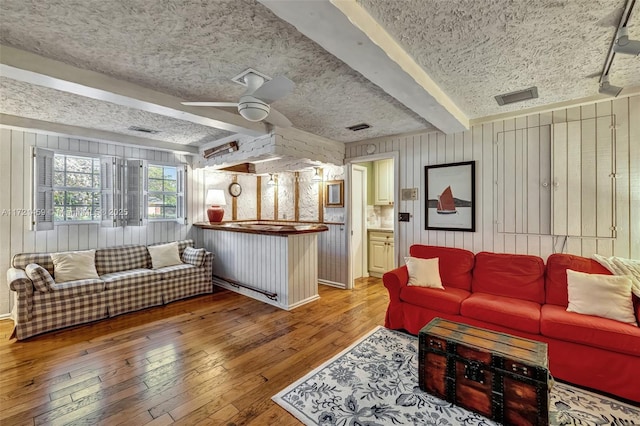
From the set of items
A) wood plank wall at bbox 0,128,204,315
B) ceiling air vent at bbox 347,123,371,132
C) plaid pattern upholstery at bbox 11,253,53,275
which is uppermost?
ceiling air vent at bbox 347,123,371,132

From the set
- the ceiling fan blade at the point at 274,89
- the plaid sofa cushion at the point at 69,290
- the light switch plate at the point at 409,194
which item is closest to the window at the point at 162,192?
the plaid sofa cushion at the point at 69,290

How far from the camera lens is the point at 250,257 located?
14.8 feet

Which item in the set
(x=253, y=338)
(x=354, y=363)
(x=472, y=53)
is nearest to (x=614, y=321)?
(x=354, y=363)

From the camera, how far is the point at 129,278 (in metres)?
3.81

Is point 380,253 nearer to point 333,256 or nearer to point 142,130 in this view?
point 333,256

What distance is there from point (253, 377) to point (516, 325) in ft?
7.53

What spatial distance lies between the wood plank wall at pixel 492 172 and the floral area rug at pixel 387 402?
5.01 feet

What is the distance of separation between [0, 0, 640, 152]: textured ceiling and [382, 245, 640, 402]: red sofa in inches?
70.2

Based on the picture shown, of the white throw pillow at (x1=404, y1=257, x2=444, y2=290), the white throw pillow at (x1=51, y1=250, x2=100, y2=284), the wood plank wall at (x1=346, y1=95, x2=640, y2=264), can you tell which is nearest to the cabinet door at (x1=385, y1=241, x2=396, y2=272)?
the wood plank wall at (x1=346, y1=95, x2=640, y2=264)

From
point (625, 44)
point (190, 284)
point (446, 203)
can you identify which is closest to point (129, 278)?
point (190, 284)

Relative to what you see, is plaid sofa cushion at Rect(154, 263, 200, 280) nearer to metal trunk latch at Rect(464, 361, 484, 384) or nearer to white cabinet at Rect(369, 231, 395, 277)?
white cabinet at Rect(369, 231, 395, 277)

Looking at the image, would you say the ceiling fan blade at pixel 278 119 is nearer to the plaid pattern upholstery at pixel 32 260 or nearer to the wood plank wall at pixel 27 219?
the wood plank wall at pixel 27 219

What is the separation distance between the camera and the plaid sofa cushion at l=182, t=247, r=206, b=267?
4.56 meters

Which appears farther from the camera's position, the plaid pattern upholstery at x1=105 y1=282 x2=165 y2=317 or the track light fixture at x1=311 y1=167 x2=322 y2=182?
the track light fixture at x1=311 y1=167 x2=322 y2=182
